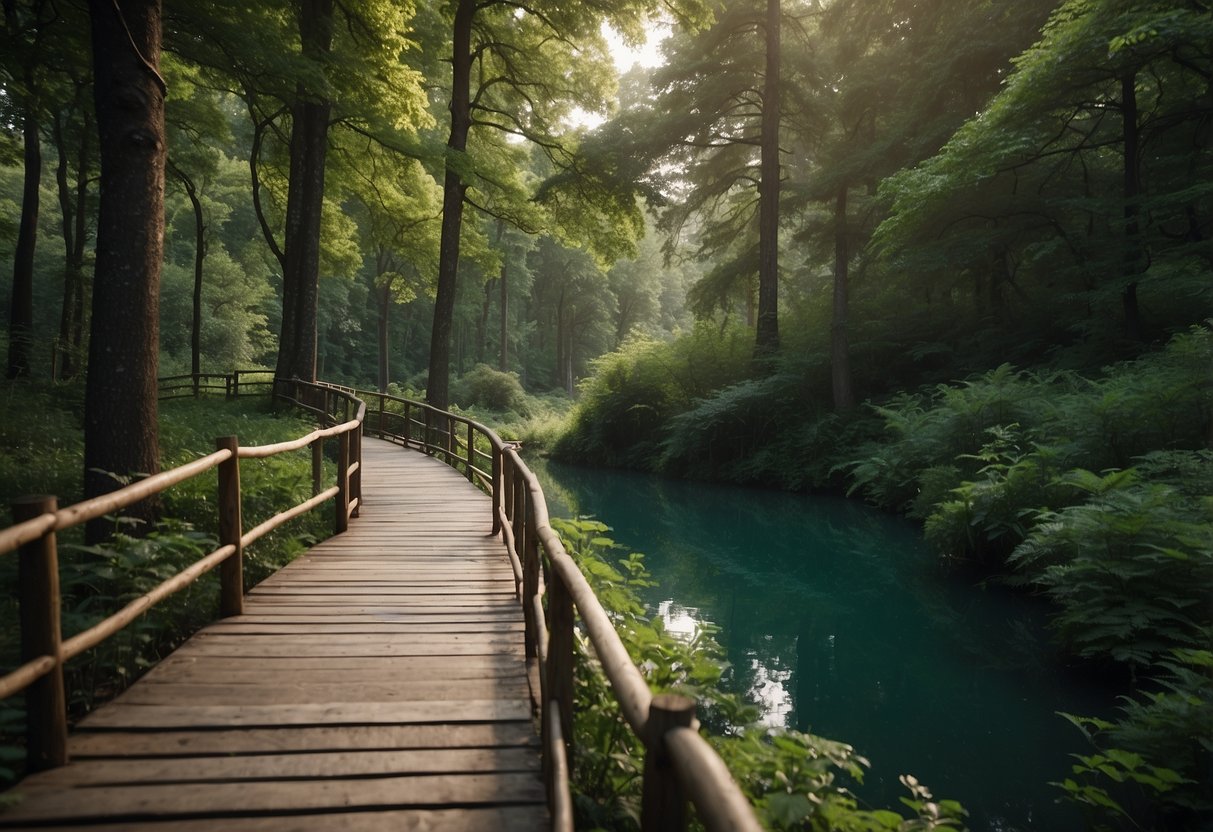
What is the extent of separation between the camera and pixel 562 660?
2783 millimetres

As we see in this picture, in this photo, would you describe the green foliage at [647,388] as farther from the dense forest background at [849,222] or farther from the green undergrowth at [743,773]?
the green undergrowth at [743,773]

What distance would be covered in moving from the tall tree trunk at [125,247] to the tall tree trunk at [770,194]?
15743 mm

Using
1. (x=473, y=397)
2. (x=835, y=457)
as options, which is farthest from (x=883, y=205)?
(x=473, y=397)

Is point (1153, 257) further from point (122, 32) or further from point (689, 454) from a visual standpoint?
point (122, 32)

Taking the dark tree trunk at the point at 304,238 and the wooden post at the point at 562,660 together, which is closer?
the wooden post at the point at 562,660

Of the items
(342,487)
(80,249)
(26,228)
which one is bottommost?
(342,487)

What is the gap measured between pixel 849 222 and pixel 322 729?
748 inches

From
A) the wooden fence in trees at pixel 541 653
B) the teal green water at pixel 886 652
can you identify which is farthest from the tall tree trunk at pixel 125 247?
the teal green water at pixel 886 652

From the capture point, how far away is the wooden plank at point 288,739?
3.02 metres

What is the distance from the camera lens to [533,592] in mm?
4090

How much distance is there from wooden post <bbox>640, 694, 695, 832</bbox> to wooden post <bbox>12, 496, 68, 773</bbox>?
2552 millimetres

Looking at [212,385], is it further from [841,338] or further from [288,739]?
[288,739]

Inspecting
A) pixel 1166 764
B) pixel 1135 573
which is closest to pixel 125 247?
pixel 1166 764

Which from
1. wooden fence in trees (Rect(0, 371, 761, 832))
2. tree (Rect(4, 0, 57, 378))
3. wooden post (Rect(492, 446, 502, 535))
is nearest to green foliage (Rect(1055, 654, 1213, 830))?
wooden fence in trees (Rect(0, 371, 761, 832))
